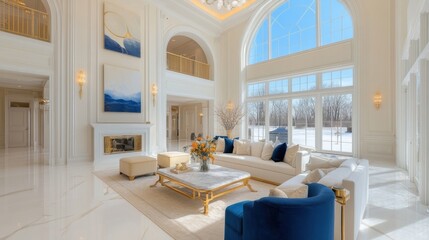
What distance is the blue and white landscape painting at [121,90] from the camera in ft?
22.5

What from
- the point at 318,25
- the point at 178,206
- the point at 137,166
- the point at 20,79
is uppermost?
the point at 318,25

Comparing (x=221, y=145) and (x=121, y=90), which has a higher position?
(x=121, y=90)

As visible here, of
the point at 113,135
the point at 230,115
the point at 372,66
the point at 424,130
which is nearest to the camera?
the point at 424,130

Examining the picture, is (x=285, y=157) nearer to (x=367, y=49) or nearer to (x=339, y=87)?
(x=339, y=87)

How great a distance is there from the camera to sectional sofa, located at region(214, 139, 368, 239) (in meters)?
2.09

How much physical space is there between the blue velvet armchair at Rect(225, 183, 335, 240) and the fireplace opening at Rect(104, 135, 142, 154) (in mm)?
6403

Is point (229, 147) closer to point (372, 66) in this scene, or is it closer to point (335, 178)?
point (335, 178)

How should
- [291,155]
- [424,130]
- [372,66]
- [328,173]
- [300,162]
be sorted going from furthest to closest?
1. [372,66]
2. [291,155]
3. [300,162]
4. [424,130]
5. [328,173]

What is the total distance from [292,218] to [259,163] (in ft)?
10.1

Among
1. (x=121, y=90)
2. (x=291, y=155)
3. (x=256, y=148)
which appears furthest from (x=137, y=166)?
(x=121, y=90)

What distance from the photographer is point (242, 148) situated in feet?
17.8

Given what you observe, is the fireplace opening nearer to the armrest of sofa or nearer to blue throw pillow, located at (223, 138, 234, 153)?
blue throw pillow, located at (223, 138, 234, 153)

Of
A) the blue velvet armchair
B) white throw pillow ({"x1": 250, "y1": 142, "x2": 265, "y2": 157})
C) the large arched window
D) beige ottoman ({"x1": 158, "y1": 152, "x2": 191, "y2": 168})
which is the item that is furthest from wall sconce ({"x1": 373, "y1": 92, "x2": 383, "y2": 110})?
the blue velvet armchair

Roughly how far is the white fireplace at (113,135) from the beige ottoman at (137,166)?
5.16ft
